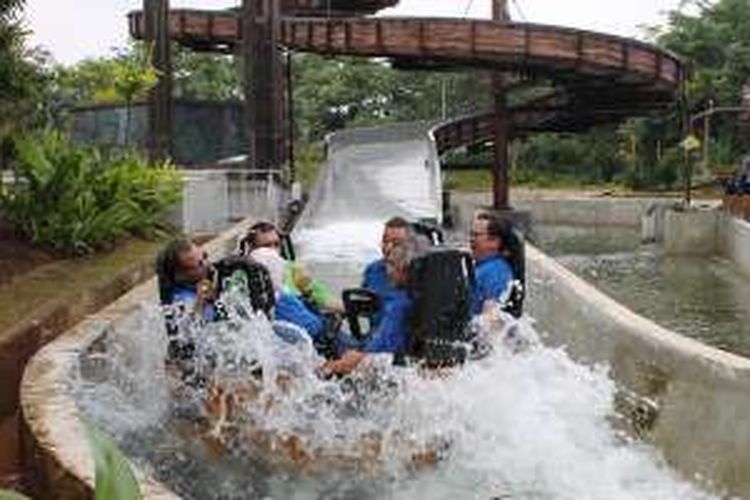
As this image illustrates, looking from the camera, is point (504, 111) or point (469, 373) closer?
point (469, 373)

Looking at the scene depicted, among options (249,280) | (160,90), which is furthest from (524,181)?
(249,280)

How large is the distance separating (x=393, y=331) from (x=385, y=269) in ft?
3.87

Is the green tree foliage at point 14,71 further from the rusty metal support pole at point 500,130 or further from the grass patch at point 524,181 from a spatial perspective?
the grass patch at point 524,181

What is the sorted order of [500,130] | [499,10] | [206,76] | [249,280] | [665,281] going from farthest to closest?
[206,76], [499,10], [500,130], [665,281], [249,280]

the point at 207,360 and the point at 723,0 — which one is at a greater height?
the point at 723,0

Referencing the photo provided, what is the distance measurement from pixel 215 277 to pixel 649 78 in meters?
26.6

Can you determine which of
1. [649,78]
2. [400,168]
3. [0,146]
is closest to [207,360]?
[0,146]

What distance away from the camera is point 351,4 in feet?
148

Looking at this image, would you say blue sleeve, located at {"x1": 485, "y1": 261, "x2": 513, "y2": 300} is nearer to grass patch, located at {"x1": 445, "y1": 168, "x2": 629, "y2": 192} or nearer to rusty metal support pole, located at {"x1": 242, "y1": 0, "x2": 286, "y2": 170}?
rusty metal support pole, located at {"x1": 242, "y1": 0, "x2": 286, "y2": 170}

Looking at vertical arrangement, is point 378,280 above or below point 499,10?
below

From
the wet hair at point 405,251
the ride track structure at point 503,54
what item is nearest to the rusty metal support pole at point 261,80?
the ride track structure at point 503,54

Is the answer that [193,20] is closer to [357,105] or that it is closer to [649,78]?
[649,78]

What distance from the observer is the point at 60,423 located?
5875 millimetres

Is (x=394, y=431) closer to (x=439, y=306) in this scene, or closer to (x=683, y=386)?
(x=439, y=306)
